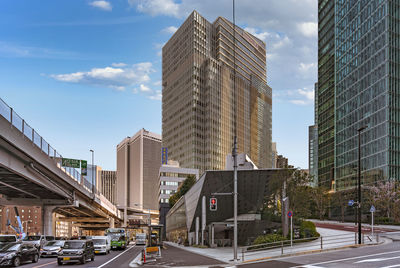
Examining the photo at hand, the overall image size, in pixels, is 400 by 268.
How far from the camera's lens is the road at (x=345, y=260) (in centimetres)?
2223

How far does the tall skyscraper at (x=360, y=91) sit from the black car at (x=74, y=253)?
236 ft

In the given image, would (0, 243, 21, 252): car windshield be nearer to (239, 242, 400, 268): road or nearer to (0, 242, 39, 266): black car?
(0, 242, 39, 266): black car

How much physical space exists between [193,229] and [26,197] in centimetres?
2551

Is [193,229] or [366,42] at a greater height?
[366,42]

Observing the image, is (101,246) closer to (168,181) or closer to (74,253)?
(74,253)

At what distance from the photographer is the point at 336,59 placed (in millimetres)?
119125

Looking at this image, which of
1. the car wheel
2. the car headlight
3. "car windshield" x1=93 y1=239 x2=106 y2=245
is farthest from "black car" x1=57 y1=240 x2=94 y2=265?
"car windshield" x1=93 y1=239 x2=106 y2=245

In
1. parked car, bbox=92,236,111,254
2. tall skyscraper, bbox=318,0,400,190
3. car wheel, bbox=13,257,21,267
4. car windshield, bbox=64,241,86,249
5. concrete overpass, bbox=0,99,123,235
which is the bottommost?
parked car, bbox=92,236,111,254

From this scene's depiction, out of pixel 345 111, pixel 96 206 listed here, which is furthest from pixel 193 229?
pixel 345 111

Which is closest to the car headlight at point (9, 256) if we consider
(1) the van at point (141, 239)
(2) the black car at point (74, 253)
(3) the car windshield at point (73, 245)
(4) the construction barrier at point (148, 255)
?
(2) the black car at point (74, 253)

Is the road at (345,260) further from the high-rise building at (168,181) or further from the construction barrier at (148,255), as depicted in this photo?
the high-rise building at (168,181)

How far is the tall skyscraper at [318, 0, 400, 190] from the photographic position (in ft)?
308

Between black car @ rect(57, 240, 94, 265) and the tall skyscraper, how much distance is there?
71850 mm

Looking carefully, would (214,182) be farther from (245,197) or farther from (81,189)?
(81,189)
